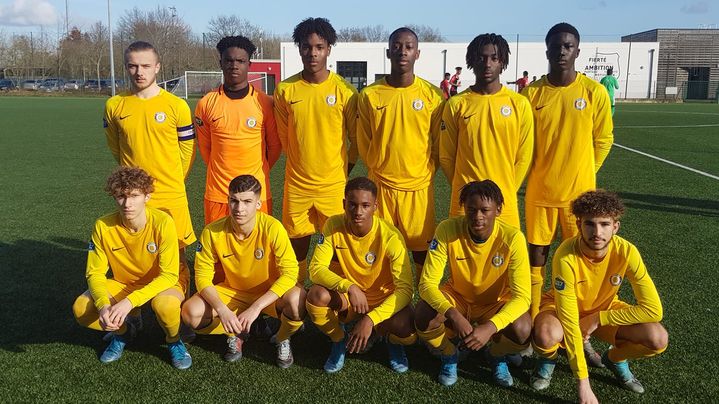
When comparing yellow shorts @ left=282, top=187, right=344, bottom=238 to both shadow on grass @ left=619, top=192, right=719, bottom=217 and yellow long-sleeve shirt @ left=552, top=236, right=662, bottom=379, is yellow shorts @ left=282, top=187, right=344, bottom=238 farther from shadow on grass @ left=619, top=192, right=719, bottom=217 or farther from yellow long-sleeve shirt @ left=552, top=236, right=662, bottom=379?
shadow on grass @ left=619, top=192, right=719, bottom=217

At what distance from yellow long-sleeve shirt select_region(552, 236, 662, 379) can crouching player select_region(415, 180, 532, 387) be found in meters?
0.20

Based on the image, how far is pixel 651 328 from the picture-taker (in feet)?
9.82

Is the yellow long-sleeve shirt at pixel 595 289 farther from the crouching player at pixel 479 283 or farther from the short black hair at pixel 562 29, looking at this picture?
the short black hair at pixel 562 29

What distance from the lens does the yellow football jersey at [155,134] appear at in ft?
12.6

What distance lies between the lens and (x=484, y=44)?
11.7ft

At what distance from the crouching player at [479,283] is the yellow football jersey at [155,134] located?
6.29 feet

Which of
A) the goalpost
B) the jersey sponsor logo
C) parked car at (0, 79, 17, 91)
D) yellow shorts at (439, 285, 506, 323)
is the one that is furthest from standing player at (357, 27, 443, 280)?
parked car at (0, 79, 17, 91)

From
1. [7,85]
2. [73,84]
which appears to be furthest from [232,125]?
A: [7,85]

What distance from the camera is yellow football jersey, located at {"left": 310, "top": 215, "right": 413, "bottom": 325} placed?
334cm

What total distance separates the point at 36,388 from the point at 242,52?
2416 mm

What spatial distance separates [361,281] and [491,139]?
3.98 feet

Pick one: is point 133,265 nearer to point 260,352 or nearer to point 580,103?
point 260,352

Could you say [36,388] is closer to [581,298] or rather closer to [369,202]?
[369,202]

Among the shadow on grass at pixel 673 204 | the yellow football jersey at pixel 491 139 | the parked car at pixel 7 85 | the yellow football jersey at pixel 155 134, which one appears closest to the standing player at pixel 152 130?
the yellow football jersey at pixel 155 134
